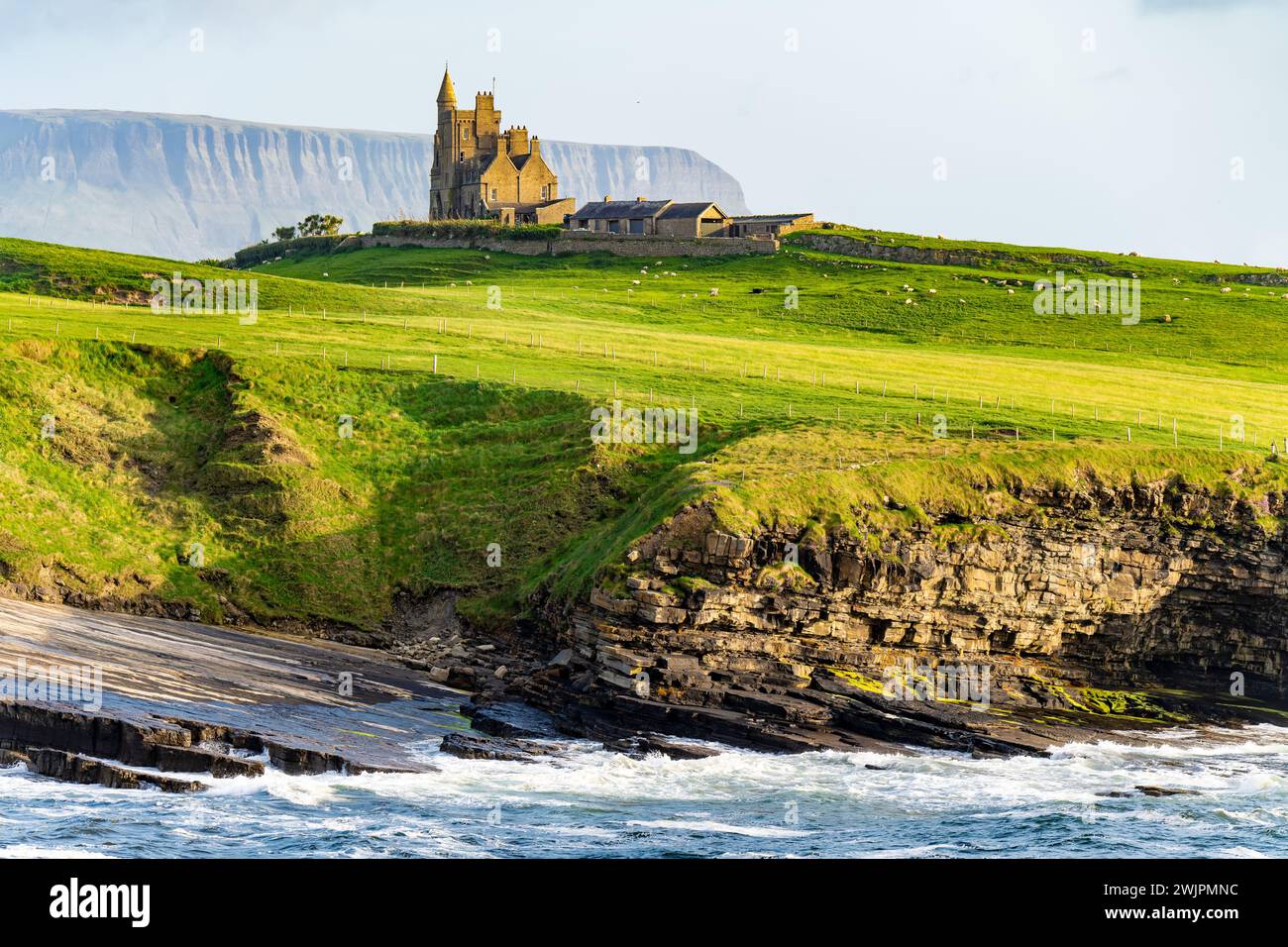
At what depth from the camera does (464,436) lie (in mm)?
69562

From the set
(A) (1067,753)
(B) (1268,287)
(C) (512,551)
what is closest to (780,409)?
(C) (512,551)

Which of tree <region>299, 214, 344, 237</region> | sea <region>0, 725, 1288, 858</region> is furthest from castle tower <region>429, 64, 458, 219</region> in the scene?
sea <region>0, 725, 1288, 858</region>

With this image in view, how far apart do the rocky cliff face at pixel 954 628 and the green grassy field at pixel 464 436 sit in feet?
6.81

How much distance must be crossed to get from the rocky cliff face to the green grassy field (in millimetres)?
2076

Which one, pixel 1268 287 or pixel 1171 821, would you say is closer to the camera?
pixel 1171 821

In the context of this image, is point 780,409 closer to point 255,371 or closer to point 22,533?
point 255,371

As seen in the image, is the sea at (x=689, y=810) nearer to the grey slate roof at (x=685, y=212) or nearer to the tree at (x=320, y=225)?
the grey slate roof at (x=685, y=212)

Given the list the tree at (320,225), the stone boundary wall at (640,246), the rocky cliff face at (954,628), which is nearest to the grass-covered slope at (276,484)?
the rocky cliff face at (954,628)

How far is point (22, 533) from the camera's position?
57.9 meters

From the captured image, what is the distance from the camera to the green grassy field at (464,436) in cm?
5953

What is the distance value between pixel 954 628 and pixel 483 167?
370 feet

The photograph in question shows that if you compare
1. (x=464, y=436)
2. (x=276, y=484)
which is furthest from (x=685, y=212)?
(x=276, y=484)
